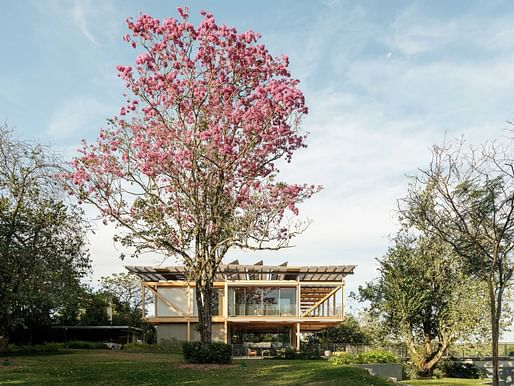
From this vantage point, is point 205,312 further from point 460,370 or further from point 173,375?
point 460,370

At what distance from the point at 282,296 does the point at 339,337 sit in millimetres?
6677

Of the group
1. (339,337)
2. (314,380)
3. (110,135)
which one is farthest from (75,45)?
(339,337)

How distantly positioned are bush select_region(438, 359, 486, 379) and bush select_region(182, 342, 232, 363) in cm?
1249

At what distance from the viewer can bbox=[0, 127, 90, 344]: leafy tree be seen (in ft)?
85.1

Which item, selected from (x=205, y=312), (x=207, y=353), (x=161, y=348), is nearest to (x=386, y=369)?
(x=207, y=353)

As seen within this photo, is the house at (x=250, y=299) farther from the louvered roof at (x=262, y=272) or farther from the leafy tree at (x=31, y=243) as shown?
the leafy tree at (x=31, y=243)

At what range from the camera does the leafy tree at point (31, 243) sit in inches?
1021

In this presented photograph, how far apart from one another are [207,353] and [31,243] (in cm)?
1131

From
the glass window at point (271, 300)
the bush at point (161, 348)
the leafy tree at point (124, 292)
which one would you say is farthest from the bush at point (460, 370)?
the leafy tree at point (124, 292)

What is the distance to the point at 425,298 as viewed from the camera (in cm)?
2702

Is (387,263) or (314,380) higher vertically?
(387,263)

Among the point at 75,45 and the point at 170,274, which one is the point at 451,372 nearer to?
the point at 170,274

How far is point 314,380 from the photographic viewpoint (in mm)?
15758

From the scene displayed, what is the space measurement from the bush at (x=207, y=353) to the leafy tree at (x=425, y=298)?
394 inches
